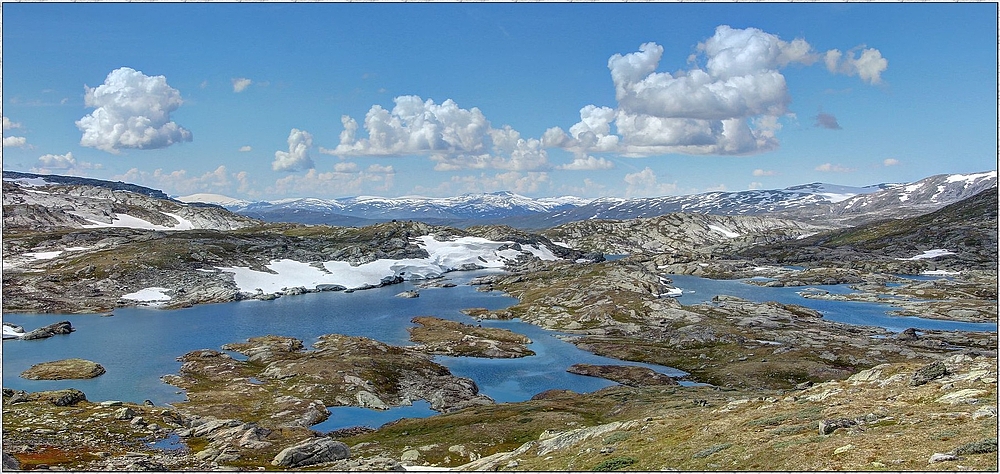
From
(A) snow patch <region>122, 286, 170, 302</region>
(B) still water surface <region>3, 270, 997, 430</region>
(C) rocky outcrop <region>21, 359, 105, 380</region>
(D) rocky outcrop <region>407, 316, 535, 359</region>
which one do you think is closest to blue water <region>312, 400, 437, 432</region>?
(B) still water surface <region>3, 270, 997, 430</region>

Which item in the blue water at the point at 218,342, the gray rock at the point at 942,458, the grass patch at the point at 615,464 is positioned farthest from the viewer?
the blue water at the point at 218,342

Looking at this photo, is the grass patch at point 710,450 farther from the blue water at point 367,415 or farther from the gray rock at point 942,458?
the blue water at point 367,415

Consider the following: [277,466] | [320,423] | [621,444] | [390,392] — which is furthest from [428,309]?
[621,444]

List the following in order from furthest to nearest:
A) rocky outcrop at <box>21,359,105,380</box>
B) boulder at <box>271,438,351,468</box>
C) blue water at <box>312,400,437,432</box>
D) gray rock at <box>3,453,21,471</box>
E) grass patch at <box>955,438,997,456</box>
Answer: rocky outcrop at <box>21,359,105,380</box> < blue water at <box>312,400,437,432</box> < boulder at <box>271,438,351,468</box> < gray rock at <box>3,453,21,471</box> < grass patch at <box>955,438,997,456</box>

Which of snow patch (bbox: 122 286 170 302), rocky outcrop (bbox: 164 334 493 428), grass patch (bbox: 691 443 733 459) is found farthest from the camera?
snow patch (bbox: 122 286 170 302)

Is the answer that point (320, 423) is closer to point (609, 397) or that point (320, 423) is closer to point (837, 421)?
point (609, 397)

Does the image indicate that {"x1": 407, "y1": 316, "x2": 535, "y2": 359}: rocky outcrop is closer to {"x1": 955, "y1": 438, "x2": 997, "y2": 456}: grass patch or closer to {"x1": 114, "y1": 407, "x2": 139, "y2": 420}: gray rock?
{"x1": 114, "y1": 407, "x2": 139, "y2": 420}: gray rock

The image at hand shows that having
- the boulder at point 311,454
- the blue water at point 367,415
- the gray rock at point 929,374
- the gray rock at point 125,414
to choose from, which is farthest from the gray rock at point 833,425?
the gray rock at point 125,414
